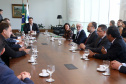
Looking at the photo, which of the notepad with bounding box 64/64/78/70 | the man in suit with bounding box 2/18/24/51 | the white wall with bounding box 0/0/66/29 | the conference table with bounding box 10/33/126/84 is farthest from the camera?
the white wall with bounding box 0/0/66/29

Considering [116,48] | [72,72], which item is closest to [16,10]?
[116,48]

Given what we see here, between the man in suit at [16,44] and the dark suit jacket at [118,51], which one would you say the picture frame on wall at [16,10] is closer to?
the man in suit at [16,44]

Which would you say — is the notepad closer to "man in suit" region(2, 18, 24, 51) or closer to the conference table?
the conference table

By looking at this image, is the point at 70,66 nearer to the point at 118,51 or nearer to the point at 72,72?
the point at 72,72

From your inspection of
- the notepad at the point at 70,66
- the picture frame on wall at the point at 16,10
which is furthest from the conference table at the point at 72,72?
the picture frame on wall at the point at 16,10

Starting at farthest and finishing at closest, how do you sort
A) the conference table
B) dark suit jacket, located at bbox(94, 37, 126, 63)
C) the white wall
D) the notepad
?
the white wall
dark suit jacket, located at bbox(94, 37, 126, 63)
the notepad
the conference table

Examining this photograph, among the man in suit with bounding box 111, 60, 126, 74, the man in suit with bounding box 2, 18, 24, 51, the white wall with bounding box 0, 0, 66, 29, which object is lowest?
the man in suit with bounding box 111, 60, 126, 74

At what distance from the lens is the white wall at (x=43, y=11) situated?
36.0 ft

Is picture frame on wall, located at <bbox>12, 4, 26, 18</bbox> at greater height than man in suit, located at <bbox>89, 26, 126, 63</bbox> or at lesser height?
greater

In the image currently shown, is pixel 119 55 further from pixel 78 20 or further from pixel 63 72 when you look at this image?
pixel 78 20

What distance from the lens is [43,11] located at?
456 inches

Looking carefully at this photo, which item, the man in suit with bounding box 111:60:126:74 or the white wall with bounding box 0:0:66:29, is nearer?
the man in suit with bounding box 111:60:126:74

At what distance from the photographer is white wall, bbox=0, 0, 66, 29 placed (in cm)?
1099

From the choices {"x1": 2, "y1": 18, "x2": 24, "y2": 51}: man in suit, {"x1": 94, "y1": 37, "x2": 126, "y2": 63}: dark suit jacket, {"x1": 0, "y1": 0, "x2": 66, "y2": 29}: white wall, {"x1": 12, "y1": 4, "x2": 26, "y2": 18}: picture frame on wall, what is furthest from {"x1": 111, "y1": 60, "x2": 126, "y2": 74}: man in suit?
{"x1": 12, "y1": 4, "x2": 26, "y2": 18}: picture frame on wall
